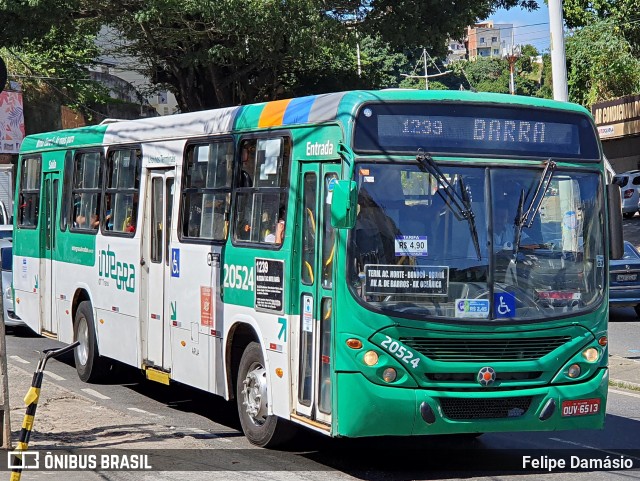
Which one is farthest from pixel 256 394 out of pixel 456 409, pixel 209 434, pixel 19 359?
pixel 19 359

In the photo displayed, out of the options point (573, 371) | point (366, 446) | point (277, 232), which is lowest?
point (366, 446)

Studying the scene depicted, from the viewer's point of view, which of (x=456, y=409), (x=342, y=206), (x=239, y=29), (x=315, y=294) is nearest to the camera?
(x=342, y=206)

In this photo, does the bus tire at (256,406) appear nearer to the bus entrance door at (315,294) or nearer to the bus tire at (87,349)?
the bus entrance door at (315,294)

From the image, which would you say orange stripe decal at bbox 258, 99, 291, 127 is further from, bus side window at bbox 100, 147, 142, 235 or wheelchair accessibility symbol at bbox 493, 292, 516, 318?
bus side window at bbox 100, 147, 142, 235

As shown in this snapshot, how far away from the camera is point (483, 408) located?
26.9 feet

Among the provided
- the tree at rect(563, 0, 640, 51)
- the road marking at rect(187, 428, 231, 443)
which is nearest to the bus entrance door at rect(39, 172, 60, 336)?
the road marking at rect(187, 428, 231, 443)

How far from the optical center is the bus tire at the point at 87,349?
13445mm

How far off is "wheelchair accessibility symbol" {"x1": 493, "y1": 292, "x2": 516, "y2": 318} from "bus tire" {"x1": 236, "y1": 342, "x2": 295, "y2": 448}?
215cm

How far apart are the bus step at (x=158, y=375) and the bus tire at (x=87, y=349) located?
1.76 m

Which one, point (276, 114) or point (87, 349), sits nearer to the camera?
point (276, 114)

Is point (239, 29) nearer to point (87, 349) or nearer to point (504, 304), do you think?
point (87, 349)

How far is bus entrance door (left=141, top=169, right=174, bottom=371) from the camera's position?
1138 cm

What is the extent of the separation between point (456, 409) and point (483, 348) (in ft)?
1.66

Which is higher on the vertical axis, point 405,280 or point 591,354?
point 405,280
